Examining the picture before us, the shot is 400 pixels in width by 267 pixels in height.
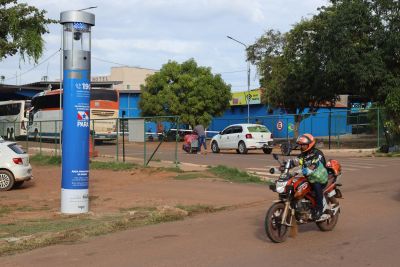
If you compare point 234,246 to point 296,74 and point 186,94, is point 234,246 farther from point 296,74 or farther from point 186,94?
point 186,94

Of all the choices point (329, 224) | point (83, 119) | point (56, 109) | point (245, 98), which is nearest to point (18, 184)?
A: point (83, 119)

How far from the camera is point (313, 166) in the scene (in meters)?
8.43

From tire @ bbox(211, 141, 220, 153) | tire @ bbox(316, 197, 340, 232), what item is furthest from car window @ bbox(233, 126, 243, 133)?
tire @ bbox(316, 197, 340, 232)

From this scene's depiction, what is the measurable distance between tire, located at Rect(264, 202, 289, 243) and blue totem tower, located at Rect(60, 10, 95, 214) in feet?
15.0

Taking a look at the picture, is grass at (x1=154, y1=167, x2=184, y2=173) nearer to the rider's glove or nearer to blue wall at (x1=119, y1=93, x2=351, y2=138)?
blue wall at (x1=119, y1=93, x2=351, y2=138)

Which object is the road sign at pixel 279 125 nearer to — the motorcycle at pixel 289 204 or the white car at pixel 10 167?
the white car at pixel 10 167

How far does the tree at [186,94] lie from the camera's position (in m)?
45.6

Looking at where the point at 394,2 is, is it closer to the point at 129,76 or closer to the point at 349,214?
the point at 349,214

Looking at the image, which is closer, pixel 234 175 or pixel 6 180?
pixel 6 180

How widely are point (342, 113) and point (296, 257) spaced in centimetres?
2939

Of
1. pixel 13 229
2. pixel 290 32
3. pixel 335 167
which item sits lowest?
pixel 13 229

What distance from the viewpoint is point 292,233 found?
8531 millimetres

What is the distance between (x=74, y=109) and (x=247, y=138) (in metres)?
19.1

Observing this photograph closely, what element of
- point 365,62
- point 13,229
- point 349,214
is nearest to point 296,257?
point 349,214
